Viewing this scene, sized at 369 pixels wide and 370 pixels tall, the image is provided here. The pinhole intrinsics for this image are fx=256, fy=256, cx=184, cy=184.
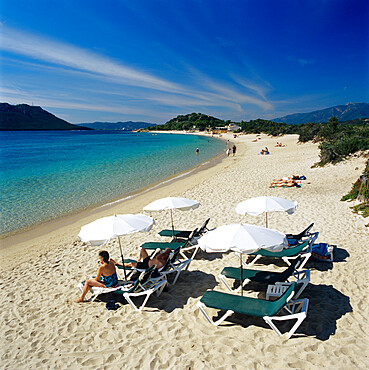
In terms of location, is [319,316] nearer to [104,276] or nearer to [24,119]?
[104,276]

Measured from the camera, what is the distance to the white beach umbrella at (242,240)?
404cm

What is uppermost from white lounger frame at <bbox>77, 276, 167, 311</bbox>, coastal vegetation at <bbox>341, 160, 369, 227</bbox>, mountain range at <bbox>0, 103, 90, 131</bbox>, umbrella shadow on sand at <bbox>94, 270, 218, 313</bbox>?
mountain range at <bbox>0, 103, 90, 131</bbox>

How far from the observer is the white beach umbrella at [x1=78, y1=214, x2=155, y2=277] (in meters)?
4.92

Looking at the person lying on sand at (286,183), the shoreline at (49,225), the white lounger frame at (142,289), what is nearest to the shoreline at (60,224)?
the shoreline at (49,225)

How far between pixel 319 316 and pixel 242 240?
181 cm

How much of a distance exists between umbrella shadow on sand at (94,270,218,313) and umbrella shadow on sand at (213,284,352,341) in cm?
81

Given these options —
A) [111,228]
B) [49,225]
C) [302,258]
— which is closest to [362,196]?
[302,258]

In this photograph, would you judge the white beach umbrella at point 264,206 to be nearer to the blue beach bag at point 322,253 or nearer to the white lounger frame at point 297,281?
the blue beach bag at point 322,253

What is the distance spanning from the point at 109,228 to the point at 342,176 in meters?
15.0

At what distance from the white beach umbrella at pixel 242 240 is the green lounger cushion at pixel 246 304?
2.42 ft

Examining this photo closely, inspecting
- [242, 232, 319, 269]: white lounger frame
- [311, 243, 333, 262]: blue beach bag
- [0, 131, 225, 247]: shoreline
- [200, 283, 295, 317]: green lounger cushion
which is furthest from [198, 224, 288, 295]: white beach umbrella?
[0, 131, 225, 247]: shoreline

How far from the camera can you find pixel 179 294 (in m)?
5.23

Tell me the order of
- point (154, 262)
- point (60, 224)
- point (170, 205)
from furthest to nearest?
point (60, 224), point (170, 205), point (154, 262)

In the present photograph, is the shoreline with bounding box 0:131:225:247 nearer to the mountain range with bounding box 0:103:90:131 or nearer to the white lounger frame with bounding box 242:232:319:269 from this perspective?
the white lounger frame with bounding box 242:232:319:269
